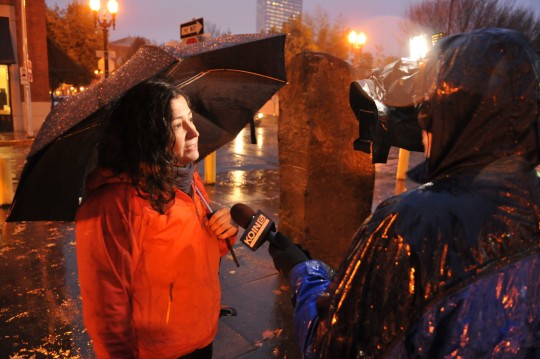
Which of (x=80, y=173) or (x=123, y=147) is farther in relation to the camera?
(x=80, y=173)

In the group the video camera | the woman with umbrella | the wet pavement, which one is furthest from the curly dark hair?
the wet pavement

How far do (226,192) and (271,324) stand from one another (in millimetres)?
5102

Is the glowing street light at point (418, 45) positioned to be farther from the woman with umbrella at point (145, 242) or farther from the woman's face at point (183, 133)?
the woman with umbrella at point (145, 242)

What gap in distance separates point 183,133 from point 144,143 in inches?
11.1

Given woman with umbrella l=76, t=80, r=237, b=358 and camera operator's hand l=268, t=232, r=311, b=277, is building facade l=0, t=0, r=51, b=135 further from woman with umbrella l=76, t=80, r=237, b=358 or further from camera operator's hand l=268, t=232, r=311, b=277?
camera operator's hand l=268, t=232, r=311, b=277

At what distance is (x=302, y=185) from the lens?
443 centimetres

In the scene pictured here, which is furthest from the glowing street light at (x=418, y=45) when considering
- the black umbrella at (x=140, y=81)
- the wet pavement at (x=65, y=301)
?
the wet pavement at (x=65, y=301)

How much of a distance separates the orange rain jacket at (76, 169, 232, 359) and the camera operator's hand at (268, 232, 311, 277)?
43cm

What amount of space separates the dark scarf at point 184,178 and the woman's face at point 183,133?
1.3 inches

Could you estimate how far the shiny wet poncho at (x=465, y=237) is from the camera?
3.31ft

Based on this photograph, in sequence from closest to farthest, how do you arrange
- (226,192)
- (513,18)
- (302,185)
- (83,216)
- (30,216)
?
(83,216), (30,216), (302,185), (226,192), (513,18)

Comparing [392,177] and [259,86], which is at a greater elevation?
[259,86]

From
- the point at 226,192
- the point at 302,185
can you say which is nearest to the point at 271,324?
the point at 302,185

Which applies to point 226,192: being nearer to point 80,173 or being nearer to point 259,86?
point 259,86
